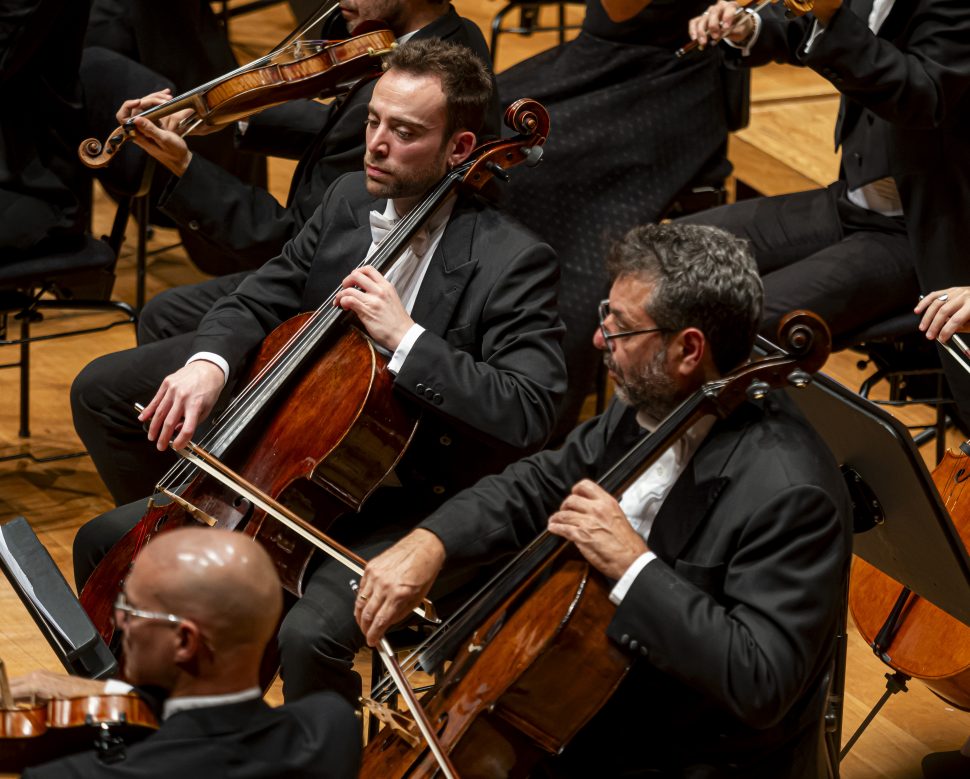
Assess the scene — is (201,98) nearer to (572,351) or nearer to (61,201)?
(61,201)

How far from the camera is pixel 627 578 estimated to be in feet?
6.16

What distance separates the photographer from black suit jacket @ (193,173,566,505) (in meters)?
2.47

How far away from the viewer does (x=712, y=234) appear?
6.84 feet

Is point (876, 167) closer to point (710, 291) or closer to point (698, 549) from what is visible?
point (710, 291)

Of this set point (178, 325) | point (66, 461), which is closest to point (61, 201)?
point (178, 325)

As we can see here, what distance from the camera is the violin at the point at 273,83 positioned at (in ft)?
9.82

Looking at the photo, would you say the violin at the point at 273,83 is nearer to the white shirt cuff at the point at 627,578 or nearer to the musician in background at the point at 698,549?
the musician in background at the point at 698,549

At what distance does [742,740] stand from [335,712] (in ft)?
1.98

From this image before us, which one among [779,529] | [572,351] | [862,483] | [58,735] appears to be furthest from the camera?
[572,351]

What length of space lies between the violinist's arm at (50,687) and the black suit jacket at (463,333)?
2.92 feet

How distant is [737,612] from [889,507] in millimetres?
419

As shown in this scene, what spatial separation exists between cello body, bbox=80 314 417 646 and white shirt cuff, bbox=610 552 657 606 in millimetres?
632

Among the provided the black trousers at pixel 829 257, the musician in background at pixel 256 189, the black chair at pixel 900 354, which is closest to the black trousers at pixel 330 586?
the musician in background at pixel 256 189

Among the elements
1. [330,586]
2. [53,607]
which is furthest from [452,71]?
[53,607]
